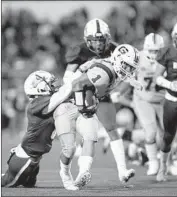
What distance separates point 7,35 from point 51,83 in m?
18.8

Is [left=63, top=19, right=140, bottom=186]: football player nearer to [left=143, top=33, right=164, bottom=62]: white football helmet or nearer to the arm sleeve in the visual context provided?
the arm sleeve

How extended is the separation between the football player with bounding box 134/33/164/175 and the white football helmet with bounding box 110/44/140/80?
2636 mm

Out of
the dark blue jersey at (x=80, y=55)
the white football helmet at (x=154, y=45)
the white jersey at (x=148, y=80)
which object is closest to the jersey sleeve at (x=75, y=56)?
the dark blue jersey at (x=80, y=55)

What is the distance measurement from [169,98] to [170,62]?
425 mm

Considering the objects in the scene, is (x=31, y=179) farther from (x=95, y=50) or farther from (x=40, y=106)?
(x=95, y=50)

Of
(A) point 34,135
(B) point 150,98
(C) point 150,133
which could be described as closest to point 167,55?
(C) point 150,133

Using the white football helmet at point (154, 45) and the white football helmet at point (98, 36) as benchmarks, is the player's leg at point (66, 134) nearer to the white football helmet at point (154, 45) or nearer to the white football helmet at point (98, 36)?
the white football helmet at point (98, 36)

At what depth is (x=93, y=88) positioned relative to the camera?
23.1 ft

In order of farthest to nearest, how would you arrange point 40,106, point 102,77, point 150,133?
point 150,133, point 40,106, point 102,77

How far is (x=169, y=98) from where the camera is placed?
28.3 ft

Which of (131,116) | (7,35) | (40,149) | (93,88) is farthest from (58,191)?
(7,35)

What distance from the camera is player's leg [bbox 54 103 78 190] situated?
699cm

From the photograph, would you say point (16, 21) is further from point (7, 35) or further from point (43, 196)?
point (43, 196)

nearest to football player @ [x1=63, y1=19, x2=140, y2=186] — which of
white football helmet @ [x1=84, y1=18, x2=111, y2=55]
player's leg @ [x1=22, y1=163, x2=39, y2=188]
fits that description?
white football helmet @ [x1=84, y1=18, x2=111, y2=55]
